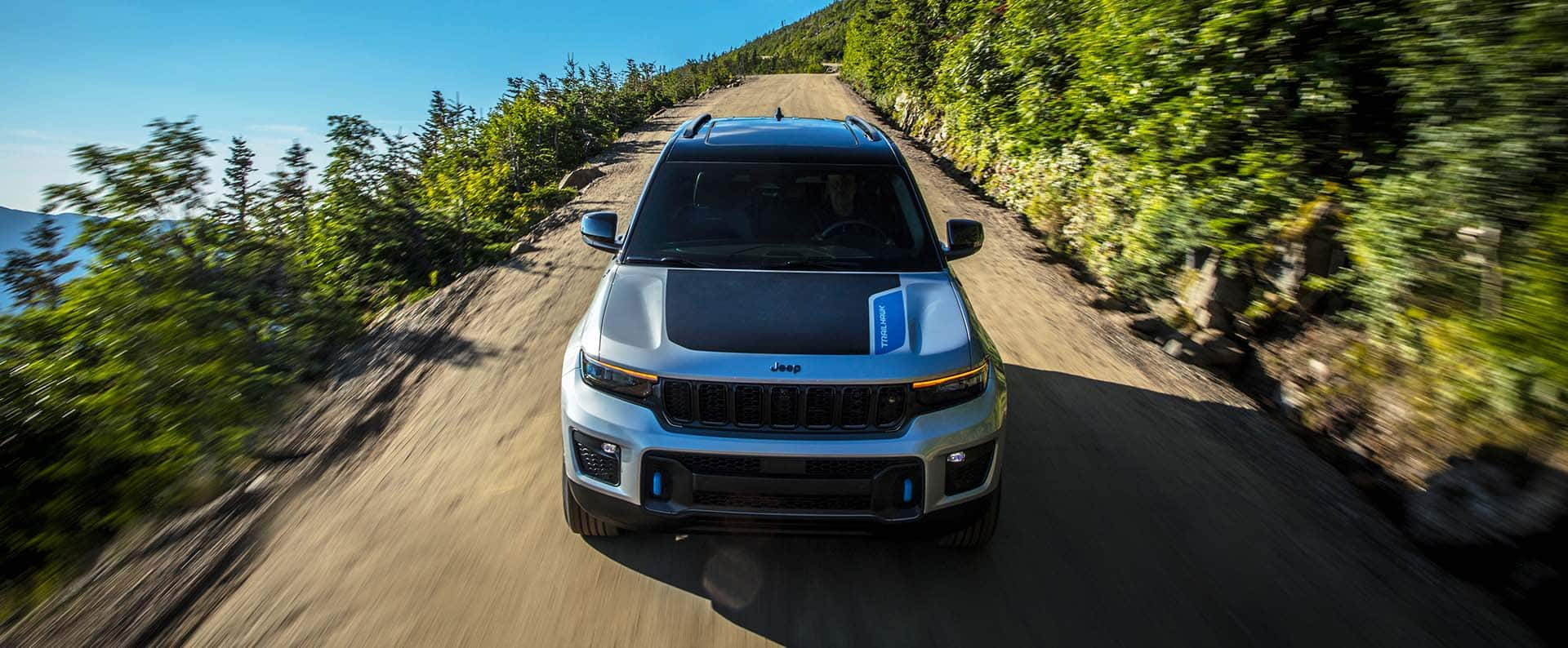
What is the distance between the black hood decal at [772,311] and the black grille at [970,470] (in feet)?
1.79

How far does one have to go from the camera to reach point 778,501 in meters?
2.65

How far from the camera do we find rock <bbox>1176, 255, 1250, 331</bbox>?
219 inches

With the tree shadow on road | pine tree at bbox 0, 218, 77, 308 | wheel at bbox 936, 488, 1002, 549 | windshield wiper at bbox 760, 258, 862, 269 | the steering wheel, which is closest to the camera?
the tree shadow on road

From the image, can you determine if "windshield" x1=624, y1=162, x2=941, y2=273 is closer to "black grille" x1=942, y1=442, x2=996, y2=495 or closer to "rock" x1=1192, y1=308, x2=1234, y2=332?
"black grille" x1=942, y1=442, x2=996, y2=495

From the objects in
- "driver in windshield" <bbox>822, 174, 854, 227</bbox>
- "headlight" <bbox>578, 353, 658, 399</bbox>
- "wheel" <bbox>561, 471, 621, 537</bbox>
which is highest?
"driver in windshield" <bbox>822, 174, 854, 227</bbox>

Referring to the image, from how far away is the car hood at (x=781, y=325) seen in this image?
2.67 meters

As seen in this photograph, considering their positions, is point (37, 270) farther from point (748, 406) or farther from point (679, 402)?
point (748, 406)

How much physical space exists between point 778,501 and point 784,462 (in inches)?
6.4

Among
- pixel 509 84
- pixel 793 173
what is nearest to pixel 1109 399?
pixel 793 173

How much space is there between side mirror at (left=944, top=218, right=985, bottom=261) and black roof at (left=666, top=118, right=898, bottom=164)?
52 cm

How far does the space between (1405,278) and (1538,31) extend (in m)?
1.28

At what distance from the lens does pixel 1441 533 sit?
3385 mm

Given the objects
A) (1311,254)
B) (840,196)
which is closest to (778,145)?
(840,196)

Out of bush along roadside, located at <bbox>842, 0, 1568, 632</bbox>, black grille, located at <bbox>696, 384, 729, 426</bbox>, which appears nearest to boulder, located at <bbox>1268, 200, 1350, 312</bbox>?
bush along roadside, located at <bbox>842, 0, 1568, 632</bbox>
